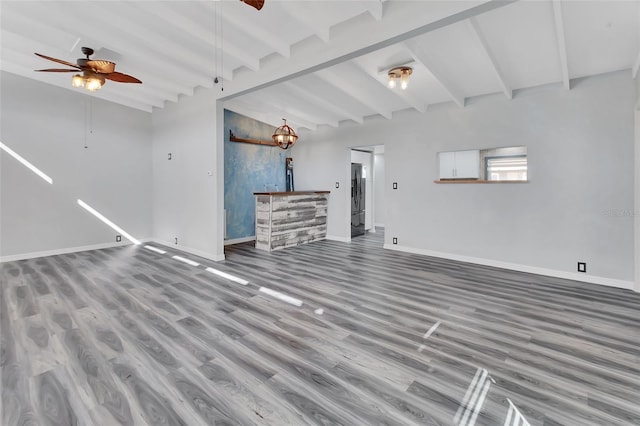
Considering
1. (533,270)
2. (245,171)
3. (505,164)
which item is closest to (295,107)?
(245,171)

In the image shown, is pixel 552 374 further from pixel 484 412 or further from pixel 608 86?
pixel 608 86

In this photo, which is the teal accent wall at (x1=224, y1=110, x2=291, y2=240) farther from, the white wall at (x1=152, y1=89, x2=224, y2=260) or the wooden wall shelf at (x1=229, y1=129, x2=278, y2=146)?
the white wall at (x1=152, y1=89, x2=224, y2=260)

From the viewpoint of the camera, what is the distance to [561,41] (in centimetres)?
305

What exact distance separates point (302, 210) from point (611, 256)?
508 centimetres

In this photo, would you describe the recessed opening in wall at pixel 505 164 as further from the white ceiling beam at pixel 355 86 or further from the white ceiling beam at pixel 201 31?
the white ceiling beam at pixel 201 31

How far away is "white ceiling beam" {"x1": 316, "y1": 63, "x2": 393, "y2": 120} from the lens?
4.31 meters

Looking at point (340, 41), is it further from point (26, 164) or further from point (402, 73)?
point (26, 164)

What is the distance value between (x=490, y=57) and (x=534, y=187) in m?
2.11

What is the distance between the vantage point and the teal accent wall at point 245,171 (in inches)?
263

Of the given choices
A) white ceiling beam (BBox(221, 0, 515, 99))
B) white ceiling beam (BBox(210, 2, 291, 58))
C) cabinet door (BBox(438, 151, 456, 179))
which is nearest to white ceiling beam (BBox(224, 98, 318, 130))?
white ceiling beam (BBox(221, 0, 515, 99))

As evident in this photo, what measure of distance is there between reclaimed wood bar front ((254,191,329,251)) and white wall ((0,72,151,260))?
114 inches

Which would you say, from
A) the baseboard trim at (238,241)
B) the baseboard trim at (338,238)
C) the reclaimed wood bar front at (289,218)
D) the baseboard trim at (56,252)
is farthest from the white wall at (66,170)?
the baseboard trim at (338,238)

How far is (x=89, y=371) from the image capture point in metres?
2.00

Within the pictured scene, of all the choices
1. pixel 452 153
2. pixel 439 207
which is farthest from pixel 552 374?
pixel 452 153
